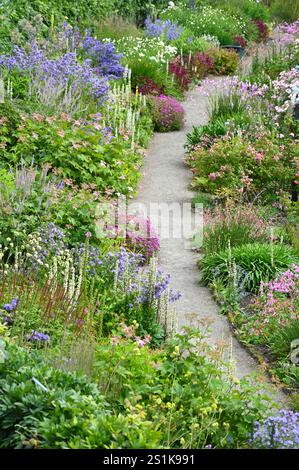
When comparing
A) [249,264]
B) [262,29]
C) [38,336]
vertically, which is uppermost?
[38,336]

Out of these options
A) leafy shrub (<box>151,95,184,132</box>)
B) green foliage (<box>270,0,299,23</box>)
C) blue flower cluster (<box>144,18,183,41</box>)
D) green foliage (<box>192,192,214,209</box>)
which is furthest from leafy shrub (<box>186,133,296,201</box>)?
green foliage (<box>270,0,299,23</box>)

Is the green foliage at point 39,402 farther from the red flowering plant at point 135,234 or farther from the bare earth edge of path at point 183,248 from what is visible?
the red flowering plant at point 135,234

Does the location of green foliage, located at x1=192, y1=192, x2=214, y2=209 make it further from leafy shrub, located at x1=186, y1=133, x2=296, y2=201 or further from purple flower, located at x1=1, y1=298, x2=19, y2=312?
purple flower, located at x1=1, y1=298, x2=19, y2=312

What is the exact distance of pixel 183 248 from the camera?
9.08 m

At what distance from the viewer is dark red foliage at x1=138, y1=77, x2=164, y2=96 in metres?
13.8

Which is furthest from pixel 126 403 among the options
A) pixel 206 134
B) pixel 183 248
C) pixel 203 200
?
pixel 206 134

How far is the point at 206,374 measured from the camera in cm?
572

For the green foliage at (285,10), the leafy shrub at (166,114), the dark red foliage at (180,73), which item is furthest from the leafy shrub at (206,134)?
the green foliage at (285,10)

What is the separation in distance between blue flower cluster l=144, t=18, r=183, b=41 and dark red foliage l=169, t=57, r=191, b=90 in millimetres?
1277

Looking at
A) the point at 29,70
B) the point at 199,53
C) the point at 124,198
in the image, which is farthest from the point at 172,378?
the point at 199,53

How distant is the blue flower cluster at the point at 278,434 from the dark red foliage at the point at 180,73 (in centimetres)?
1069

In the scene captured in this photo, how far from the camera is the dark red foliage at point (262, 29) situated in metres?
21.4

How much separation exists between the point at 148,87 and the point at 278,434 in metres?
9.38

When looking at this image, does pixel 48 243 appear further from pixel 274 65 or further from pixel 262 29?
pixel 262 29
